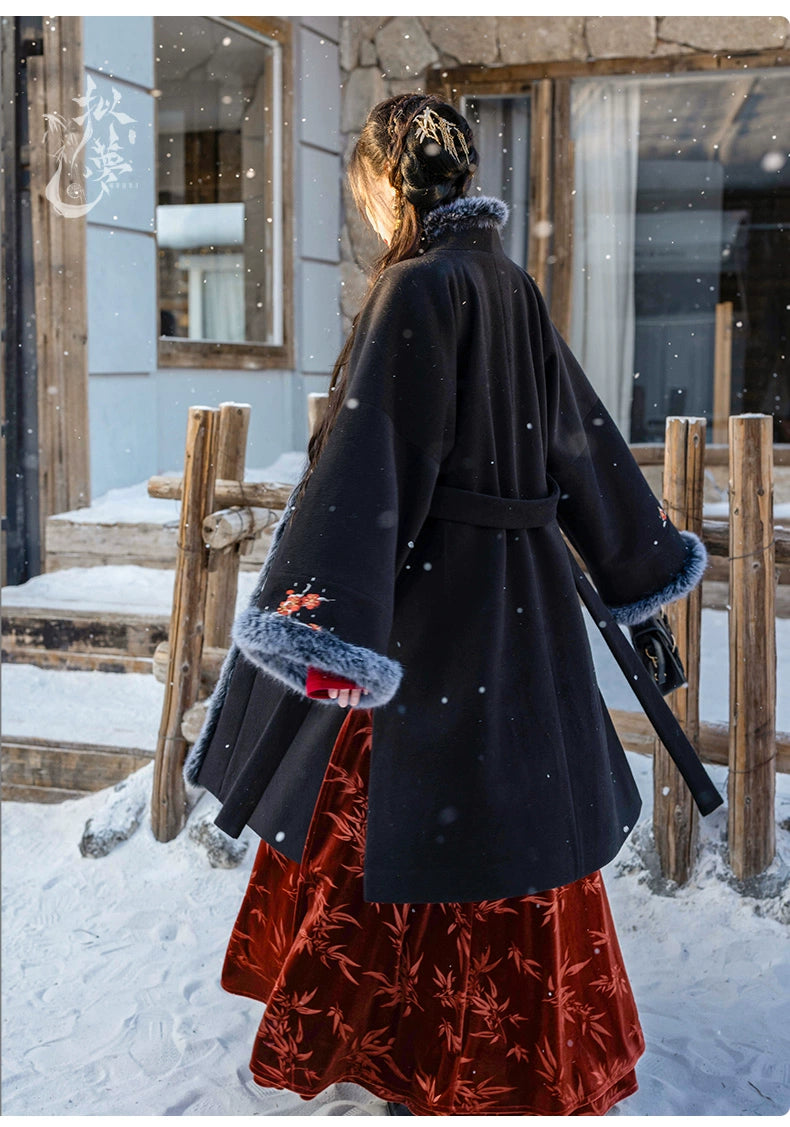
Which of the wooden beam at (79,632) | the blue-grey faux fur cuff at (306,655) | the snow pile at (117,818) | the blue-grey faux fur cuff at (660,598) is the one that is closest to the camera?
the blue-grey faux fur cuff at (306,655)

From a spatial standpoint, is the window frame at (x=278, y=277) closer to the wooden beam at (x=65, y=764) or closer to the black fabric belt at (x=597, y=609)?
the wooden beam at (x=65, y=764)

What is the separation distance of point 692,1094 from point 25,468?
170 inches

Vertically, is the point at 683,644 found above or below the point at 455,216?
below

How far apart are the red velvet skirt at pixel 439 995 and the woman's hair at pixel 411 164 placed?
29.0 inches

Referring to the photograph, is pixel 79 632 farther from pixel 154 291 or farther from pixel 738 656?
pixel 738 656

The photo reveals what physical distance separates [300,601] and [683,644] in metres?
1.54

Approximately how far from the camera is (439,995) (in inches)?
72.7

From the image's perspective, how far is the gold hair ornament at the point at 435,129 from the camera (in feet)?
5.82

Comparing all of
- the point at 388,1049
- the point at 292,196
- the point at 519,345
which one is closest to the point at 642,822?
the point at 388,1049

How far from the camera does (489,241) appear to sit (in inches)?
72.4

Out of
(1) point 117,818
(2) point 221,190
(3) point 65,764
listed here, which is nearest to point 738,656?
(1) point 117,818

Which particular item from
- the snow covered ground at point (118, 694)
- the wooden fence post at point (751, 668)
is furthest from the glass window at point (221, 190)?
the wooden fence post at point (751, 668)

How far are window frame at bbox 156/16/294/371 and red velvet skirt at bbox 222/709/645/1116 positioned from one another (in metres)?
4.27

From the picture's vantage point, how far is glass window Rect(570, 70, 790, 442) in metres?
6.03
